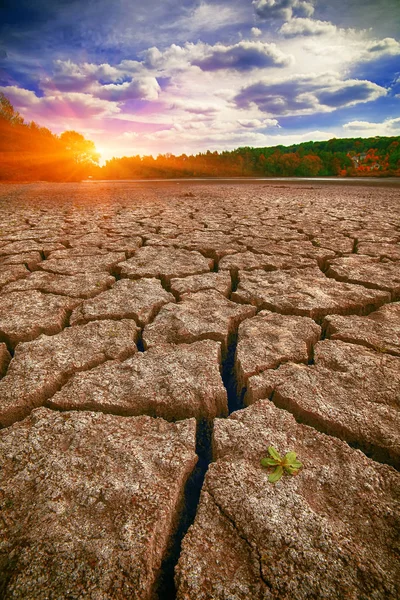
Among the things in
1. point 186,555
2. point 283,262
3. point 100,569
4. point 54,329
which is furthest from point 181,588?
point 283,262

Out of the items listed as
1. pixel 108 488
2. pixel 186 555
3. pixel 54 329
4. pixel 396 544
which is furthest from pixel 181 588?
pixel 54 329

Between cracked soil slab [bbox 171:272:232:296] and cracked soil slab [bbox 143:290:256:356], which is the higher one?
cracked soil slab [bbox 171:272:232:296]

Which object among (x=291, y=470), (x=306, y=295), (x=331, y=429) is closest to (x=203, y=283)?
(x=306, y=295)

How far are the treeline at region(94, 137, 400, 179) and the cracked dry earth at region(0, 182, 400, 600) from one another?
57.3ft

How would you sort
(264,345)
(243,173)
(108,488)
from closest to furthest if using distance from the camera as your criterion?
1. (108,488)
2. (264,345)
3. (243,173)

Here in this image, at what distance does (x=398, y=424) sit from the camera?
0.95 m

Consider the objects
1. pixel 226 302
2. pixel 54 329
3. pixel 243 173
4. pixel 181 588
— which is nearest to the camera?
pixel 181 588

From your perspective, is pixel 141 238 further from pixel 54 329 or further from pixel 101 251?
pixel 54 329

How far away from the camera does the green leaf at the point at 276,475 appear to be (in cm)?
78

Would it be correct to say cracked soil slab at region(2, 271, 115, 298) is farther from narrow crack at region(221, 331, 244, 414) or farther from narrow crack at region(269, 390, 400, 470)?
narrow crack at region(269, 390, 400, 470)

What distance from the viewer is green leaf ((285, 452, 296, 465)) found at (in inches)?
32.5

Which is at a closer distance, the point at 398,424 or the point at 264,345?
the point at 398,424

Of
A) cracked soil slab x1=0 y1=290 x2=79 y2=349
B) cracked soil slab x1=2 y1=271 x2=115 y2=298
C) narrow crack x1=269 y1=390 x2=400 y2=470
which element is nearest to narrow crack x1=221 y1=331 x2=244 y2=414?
narrow crack x1=269 y1=390 x2=400 y2=470

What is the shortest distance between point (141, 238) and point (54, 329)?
1858mm
